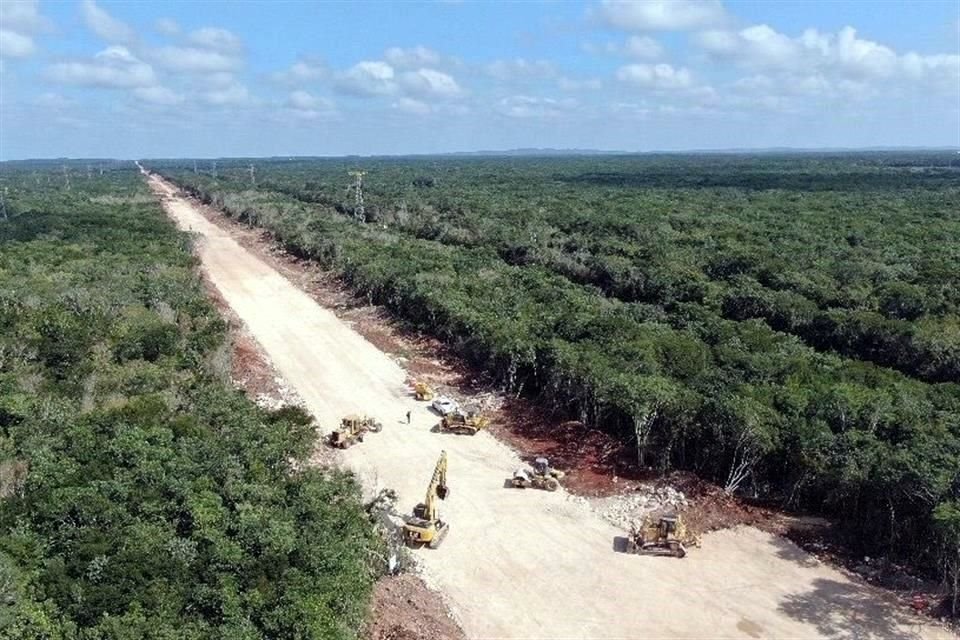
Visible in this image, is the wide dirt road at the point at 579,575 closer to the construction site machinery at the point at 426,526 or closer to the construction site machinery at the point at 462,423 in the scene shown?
the construction site machinery at the point at 426,526

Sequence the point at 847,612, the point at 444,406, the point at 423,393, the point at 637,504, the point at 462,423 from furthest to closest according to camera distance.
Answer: the point at 423,393 < the point at 444,406 < the point at 462,423 < the point at 637,504 < the point at 847,612

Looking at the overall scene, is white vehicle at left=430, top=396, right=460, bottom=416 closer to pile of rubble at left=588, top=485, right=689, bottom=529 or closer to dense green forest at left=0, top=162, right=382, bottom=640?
dense green forest at left=0, top=162, right=382, bottom=640

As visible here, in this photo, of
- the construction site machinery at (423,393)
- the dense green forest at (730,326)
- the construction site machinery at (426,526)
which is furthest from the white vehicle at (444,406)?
the construction site machinery at (426,526)

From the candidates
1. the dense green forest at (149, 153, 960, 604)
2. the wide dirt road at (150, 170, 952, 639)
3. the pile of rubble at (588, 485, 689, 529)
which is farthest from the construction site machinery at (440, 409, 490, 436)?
the pile of rubble at (588, 485, 689, 529)

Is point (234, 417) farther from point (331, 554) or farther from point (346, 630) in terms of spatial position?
point (346, 630)

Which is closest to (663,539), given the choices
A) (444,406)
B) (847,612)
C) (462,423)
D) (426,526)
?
(847,612)

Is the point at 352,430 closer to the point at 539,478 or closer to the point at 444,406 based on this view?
the point at 444,406

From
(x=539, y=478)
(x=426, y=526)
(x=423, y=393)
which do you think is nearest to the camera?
(x=426, y=526)
